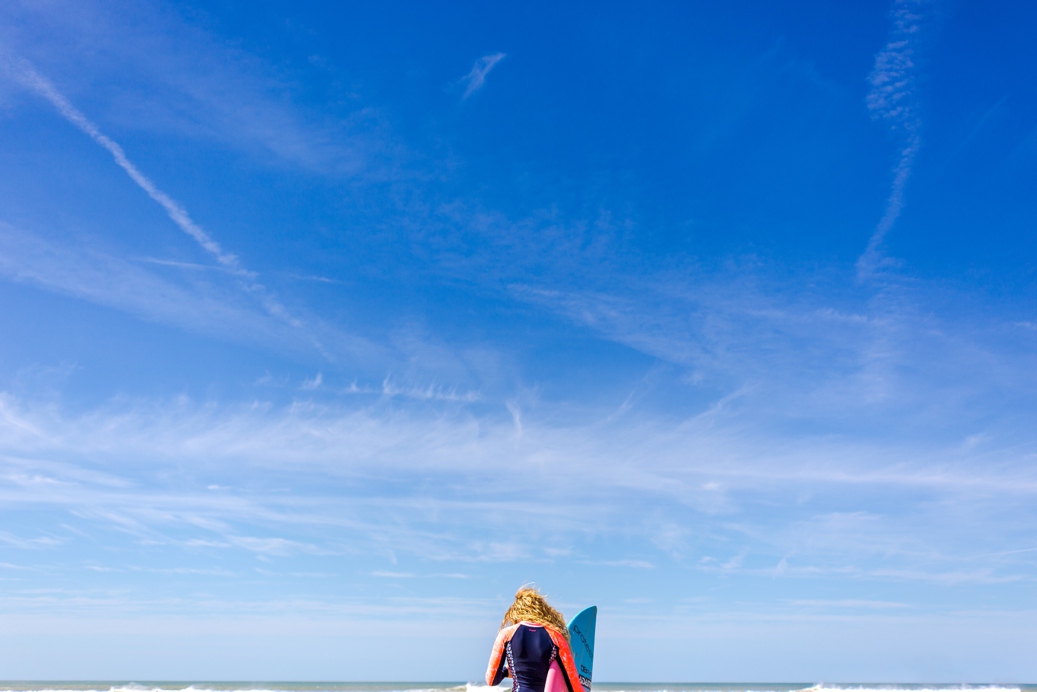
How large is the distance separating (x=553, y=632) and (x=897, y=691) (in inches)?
2688

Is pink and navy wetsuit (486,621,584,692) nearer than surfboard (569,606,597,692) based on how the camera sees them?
Yes

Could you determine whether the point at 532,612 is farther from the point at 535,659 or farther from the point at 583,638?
the point at 583,638

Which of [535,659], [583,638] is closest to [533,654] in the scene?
[535,659]

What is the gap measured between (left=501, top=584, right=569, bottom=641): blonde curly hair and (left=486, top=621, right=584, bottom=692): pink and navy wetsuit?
51 mm

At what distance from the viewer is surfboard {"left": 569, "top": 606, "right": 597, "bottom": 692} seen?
10.1 meters

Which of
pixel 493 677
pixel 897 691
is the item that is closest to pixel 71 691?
pixel 493 677

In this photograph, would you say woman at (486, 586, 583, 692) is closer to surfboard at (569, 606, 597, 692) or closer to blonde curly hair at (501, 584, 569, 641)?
blonde curly hair at (501, 584, 569, 641)

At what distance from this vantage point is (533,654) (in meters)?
6.45

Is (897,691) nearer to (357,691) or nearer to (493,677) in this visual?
(357,691)

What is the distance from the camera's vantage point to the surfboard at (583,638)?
1015 cm

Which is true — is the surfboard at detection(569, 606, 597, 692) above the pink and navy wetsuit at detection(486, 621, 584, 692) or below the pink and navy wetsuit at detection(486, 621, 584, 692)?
above

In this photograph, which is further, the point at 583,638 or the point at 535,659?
the point at 583,638

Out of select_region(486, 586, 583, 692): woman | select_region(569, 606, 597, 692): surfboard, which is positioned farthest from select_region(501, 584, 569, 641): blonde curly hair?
select_region(569, 606, 597, 692): surfboard

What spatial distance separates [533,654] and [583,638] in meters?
4.21
